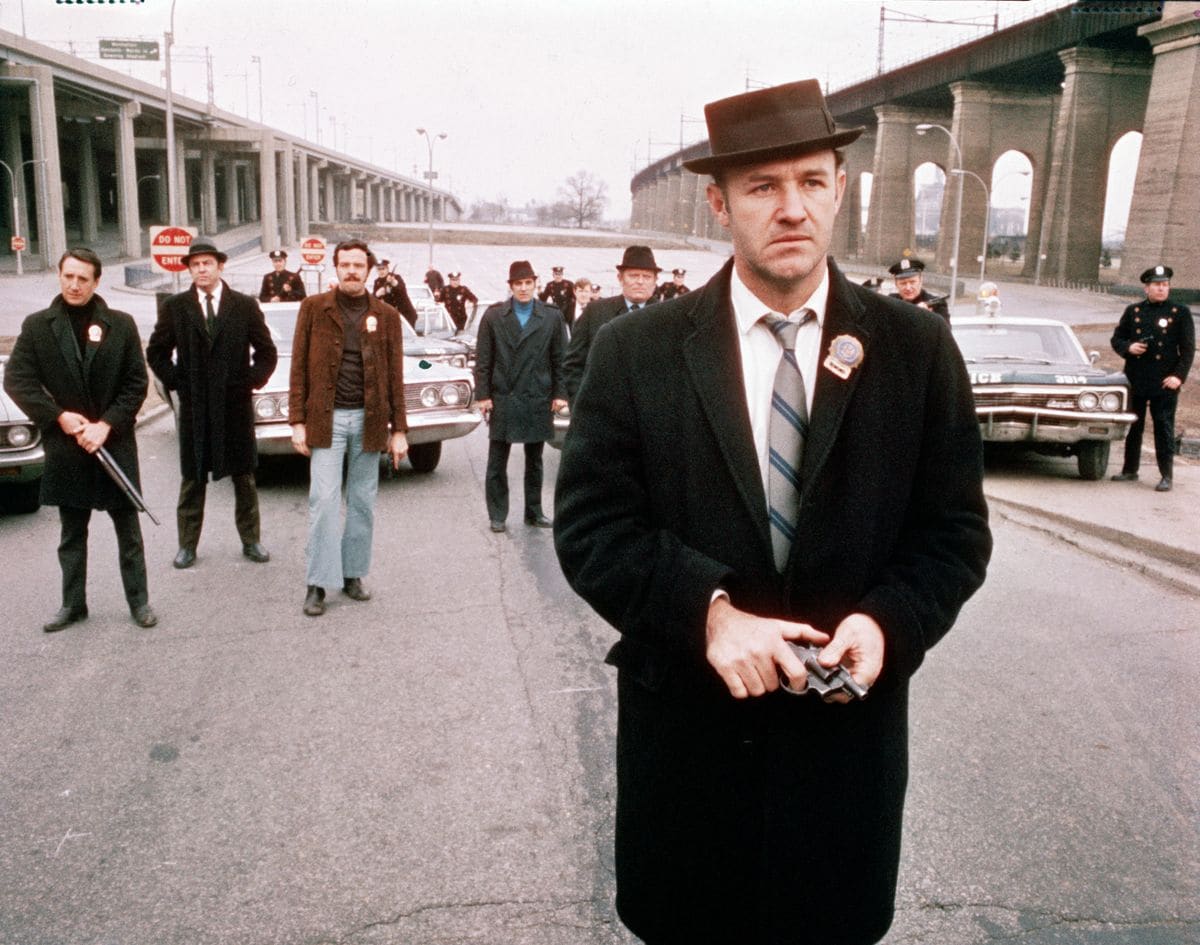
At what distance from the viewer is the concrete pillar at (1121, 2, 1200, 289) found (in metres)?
41.2

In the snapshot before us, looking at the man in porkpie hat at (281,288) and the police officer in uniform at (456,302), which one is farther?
Result: the police officer in uniform at (456,302)

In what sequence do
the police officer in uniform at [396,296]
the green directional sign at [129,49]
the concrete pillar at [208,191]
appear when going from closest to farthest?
the police officer in uniform at [396,296] < the green directional sign at [129,49] < the concrete pillar at [208,191]

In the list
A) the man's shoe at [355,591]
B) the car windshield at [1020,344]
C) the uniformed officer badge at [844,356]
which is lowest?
the man's shoe at [355,591]

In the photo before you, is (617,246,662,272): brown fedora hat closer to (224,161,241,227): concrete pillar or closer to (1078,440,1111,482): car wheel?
(1078,440,1111,482): car wheel

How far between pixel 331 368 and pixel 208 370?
49.7 inches

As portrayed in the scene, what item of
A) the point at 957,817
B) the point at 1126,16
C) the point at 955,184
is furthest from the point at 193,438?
the point at 955,184

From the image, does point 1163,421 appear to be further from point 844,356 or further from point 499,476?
point 844,356

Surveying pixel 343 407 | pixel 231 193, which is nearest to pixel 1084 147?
pixel 343 407

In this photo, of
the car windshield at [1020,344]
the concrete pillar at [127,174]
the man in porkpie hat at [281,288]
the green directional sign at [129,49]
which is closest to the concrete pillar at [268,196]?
the concrete pillar at [127,174]

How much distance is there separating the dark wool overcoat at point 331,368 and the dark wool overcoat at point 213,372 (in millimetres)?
964

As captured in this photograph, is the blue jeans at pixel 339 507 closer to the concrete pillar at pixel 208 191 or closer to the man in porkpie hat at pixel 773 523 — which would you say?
the man in porkpie hat at pixel 773 523

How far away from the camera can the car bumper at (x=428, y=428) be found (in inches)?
396

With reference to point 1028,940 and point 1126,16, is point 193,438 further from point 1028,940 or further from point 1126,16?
point 1126,16

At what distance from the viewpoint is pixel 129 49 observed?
41.3m
